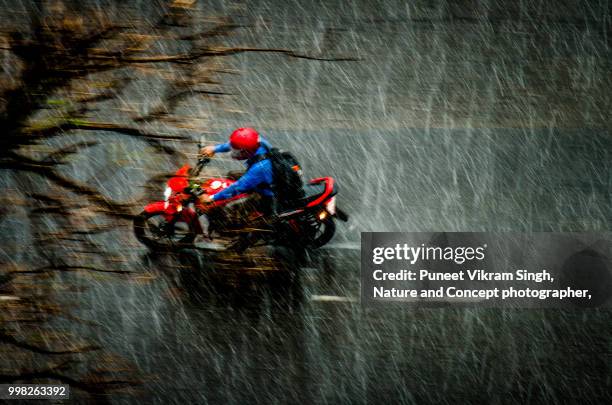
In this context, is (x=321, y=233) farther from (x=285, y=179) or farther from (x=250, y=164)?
(x=250, y=164)

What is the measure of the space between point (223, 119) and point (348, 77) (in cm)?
248

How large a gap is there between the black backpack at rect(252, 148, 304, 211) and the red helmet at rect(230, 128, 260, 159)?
16 cm

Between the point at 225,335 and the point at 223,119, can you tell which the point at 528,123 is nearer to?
the point at 223,119

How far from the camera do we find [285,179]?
7.36 m

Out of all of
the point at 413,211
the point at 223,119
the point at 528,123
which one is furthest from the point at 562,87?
the point at 223,119

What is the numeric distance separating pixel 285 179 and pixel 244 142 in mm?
688

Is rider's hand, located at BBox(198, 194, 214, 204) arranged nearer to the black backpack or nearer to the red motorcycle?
the red motorcycle

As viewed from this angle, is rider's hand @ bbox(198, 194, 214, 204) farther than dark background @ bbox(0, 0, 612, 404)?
No

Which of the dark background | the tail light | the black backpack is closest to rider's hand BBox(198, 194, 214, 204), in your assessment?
the dark background

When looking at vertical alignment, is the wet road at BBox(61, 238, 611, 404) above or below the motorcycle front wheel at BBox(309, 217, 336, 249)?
below

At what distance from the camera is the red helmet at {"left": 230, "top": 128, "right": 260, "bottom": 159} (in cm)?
702

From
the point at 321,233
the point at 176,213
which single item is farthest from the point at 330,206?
the point at 176,213

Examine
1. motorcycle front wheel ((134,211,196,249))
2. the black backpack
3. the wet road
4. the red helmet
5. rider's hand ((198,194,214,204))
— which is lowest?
the wet road

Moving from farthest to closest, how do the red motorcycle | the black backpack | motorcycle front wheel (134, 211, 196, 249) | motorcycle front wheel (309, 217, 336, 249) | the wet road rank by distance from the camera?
motorcycle front wheel (309, 217, 336, 249)
motorcycle front wheel (134, 211, 196, 249)
the black backpack
the red motorcycle
the wet road
